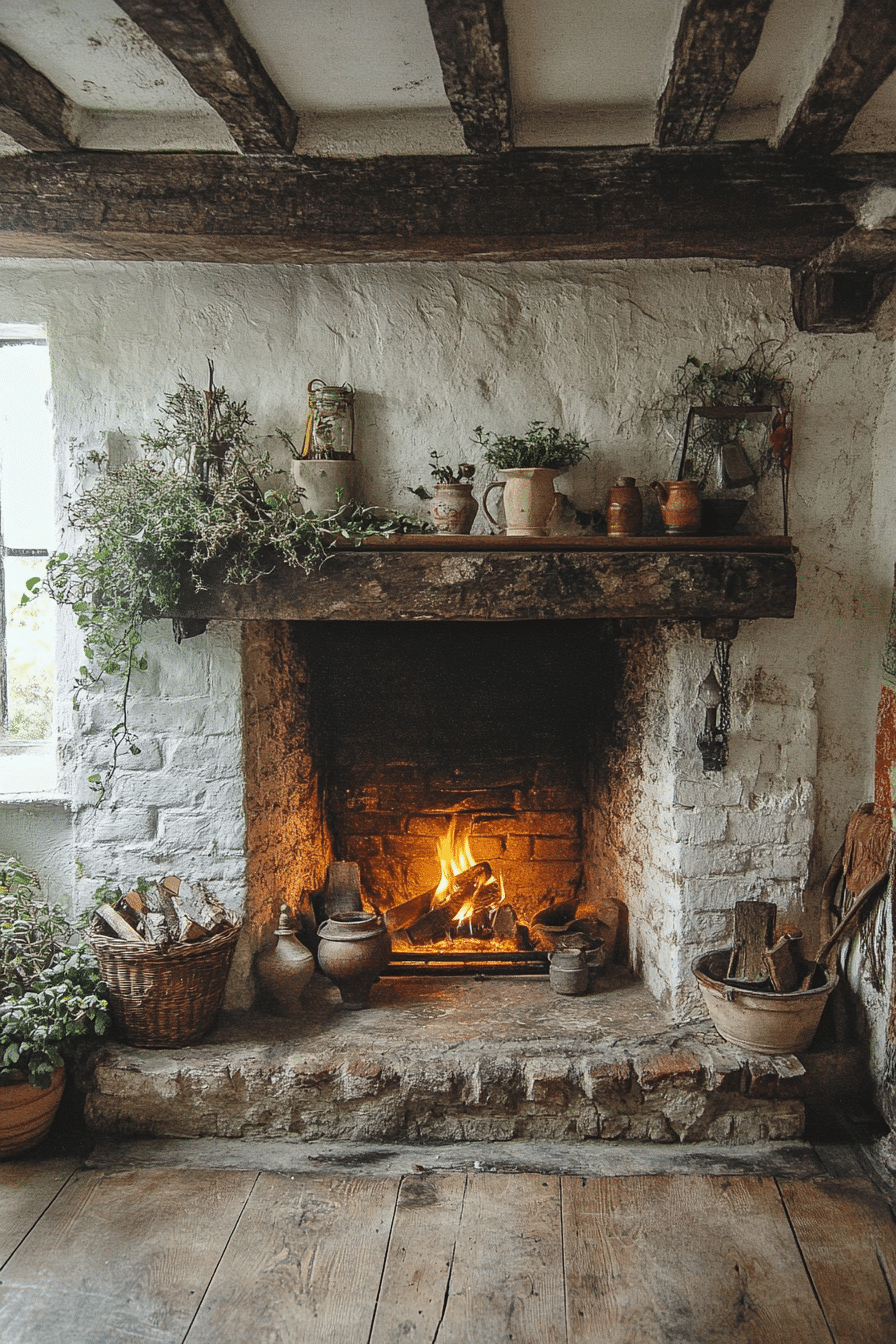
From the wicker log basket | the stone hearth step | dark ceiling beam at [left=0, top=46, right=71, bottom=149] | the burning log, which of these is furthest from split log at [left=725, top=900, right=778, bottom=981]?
dark ceiling beam at [left=0, top=46, right=71, bottom=149]

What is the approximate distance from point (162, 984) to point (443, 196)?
224cm

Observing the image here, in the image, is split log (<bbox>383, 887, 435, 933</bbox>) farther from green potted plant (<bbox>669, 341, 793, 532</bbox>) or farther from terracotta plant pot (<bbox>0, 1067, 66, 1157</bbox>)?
green potted plant (<bbox>669, 341, 793, 532</bbox>)

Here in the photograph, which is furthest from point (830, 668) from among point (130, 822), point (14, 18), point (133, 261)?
point (14, 18)

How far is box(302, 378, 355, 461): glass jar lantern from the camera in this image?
8.96 feet

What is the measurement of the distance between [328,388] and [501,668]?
3.92 ft

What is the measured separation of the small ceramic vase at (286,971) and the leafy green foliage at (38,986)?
1.57 feet

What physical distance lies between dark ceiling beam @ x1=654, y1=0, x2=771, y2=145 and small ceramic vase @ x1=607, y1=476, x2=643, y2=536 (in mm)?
854

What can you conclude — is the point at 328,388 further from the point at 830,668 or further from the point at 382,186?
the point at 830,668

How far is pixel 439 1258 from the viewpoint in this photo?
85.4 inches

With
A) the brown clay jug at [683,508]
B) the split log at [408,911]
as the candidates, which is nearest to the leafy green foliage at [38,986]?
the split log at [408,911]

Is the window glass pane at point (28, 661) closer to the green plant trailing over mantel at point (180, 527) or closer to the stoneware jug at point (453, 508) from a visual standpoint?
the green plant trailing over mantel at point (180, 527)

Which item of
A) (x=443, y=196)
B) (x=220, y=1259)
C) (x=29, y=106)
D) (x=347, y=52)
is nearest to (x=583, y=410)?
(x=443, y=196)

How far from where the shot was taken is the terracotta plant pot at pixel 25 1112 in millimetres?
2471

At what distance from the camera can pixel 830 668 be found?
9.24 ft
